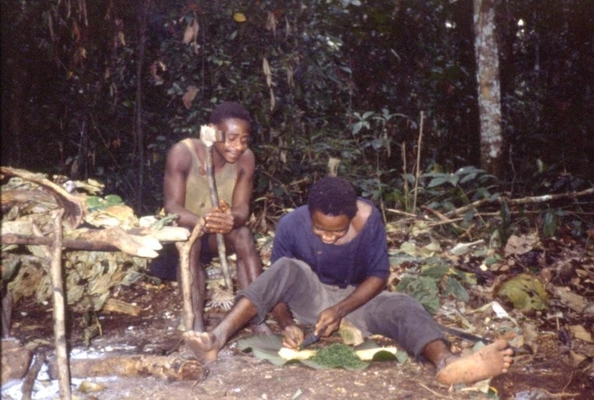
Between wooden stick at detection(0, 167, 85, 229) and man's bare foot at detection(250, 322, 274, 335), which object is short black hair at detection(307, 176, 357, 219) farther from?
wooden stick at detection(0, 167, 85, 229)

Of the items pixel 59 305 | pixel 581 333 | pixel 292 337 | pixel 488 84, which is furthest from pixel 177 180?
pixel 488 84

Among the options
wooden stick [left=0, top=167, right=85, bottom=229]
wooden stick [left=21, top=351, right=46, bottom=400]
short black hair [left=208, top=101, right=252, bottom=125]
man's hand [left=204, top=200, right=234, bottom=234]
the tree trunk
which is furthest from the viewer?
the tree trunk

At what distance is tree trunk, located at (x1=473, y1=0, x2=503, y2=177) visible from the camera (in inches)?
269

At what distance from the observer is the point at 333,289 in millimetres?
3791

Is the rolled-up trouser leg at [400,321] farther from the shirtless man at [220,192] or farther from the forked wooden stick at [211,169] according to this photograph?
the forked wooden stick at [211,169]

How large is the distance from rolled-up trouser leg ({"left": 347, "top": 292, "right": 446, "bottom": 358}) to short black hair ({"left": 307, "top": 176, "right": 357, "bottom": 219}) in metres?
0.55

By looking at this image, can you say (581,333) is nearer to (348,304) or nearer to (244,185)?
(348,304)

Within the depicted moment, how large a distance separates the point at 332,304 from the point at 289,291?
12.0 inches

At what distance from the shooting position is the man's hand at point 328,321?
350cm

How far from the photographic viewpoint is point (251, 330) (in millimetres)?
3979

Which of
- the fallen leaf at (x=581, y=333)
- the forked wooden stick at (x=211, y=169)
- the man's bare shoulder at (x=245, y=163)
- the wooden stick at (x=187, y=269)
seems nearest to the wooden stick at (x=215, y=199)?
the forked wooden stick at (x=211, y=169)

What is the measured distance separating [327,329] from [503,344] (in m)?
0.92

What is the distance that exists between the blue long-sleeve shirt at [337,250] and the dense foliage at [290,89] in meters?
2.34

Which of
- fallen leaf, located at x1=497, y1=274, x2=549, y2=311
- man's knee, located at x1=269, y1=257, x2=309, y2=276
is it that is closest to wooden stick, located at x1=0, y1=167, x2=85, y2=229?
man's knee, located at x1=269, y1=257, x2=309, y2=276
